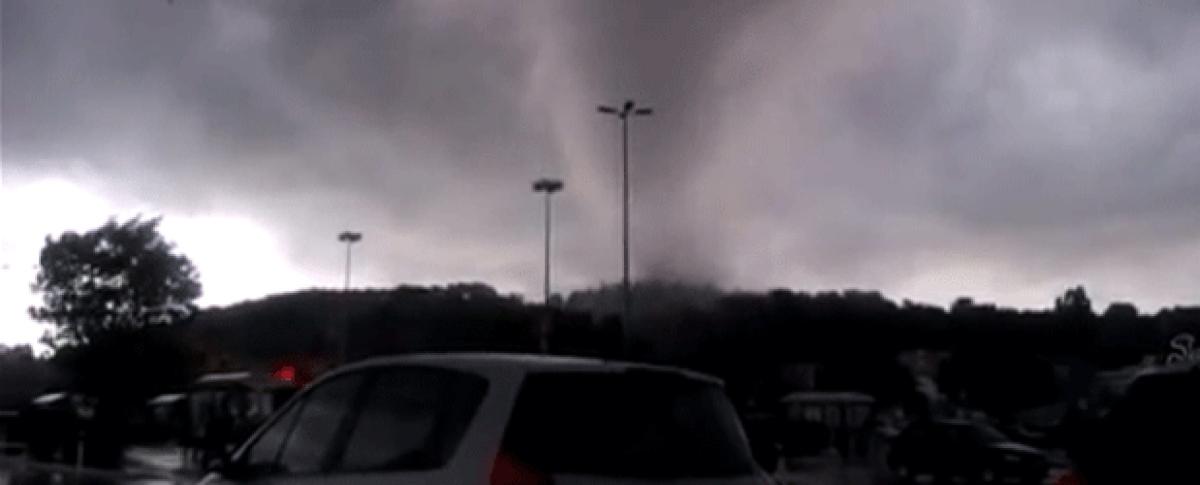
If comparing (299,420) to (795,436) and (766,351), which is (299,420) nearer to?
(795,436)

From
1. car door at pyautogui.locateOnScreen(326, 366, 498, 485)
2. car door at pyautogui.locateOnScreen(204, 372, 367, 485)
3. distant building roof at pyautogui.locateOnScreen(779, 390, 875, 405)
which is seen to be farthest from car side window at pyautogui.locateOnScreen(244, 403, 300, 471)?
distant building roof at pyautogui.locateOnScreen(779, 390, 875, 405)

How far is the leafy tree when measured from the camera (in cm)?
7225

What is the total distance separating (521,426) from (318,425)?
4.97 ft

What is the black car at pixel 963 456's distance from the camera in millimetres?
34344

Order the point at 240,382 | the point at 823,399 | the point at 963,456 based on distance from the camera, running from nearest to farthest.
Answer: the point at 240,382, the point at 963,456, the point at 823,399

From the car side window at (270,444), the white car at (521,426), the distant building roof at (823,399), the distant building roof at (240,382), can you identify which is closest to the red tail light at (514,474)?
the white car at (521,426)

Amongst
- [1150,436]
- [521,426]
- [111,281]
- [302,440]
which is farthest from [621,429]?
[111,281]

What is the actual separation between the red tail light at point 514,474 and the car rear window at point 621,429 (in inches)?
0.9

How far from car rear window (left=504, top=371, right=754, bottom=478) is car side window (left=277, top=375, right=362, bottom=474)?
123cm

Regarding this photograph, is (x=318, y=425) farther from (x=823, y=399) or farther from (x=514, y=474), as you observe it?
(x=823, y=399)

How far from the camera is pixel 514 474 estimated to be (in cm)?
691

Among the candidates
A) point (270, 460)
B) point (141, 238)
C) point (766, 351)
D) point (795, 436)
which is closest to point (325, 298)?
point (766, 351)

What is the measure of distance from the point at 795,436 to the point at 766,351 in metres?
13.8

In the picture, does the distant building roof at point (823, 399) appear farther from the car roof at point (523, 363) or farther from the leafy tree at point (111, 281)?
the car roof at point (523, 363)
